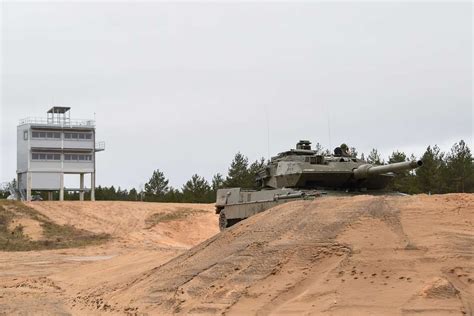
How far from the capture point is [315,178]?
17812 millimetres

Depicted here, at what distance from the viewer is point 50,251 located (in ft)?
94.8

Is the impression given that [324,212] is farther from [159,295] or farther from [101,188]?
[101,188]

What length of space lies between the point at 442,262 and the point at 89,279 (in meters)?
9.59

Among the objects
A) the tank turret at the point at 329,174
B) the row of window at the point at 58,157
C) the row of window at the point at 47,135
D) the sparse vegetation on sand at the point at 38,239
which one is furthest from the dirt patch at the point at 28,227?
the tank turret at the point at 329,174

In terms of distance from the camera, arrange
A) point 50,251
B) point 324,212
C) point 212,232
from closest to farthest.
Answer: point 324,212, point 50,251, point 212,232

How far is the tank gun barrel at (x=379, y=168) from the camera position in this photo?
15.6 m

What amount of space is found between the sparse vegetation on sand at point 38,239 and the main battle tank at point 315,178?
14.3 m

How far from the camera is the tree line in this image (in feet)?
132

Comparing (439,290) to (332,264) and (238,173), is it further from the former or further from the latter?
(238,173)

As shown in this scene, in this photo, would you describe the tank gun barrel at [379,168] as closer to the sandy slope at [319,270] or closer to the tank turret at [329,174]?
the tank turret at [329,174]

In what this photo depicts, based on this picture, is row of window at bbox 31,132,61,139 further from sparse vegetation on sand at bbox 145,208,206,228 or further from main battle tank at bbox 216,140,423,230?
main battle tank at bbox 216,140,423,230

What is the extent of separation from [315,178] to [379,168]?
6.15ft

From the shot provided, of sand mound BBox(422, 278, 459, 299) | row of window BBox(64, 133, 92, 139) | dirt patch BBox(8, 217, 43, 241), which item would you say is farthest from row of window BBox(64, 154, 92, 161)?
sand mound BBox(422, 278, 459, 299)

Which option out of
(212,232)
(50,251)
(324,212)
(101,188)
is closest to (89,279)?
(324,212)
